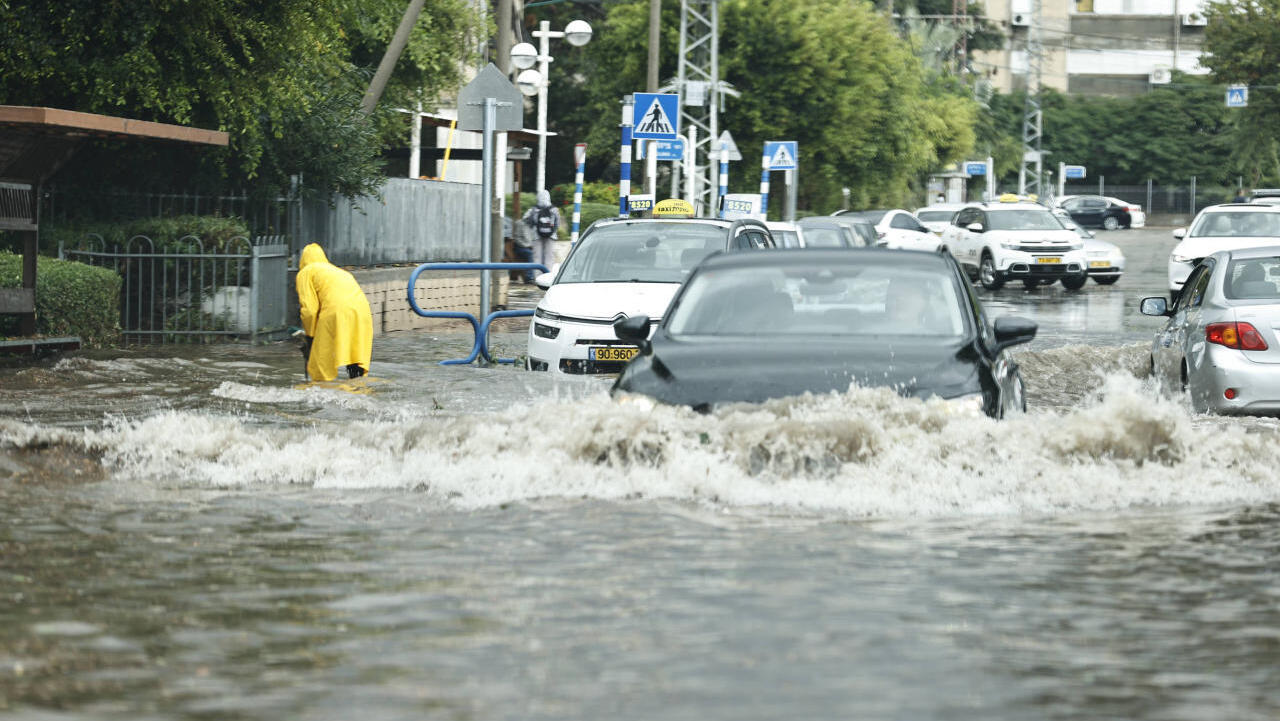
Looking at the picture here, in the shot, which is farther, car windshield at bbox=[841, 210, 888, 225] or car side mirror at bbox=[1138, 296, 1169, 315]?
car windshield at bbox=[841, 210, 888, 225]

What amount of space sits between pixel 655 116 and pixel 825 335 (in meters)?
18.7

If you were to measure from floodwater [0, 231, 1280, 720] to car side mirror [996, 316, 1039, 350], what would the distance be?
45cm

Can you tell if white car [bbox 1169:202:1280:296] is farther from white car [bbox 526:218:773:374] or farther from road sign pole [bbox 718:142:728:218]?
white car [bbox 526:218:773:374]

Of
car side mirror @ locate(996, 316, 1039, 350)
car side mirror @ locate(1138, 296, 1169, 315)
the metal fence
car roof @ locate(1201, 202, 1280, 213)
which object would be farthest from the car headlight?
car roof @ locate(1201, 202, 1280, 213)

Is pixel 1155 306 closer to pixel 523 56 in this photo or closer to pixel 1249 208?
pixel 1249 208

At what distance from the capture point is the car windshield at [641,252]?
1686 cm

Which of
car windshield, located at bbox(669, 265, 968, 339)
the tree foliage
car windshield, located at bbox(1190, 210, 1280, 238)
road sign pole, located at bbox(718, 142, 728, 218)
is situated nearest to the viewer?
car windshield, located at bbox(669, 265, 968, 339)

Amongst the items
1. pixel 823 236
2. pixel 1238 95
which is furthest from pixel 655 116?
pixel 1238 95

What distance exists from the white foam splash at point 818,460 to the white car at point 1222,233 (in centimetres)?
2044

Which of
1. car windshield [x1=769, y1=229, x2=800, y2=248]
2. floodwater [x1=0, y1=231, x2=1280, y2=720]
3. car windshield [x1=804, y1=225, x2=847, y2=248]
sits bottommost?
floodwater [x1=0, y1=231, x2=1280, y2=720]

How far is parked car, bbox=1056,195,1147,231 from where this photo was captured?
87.4m

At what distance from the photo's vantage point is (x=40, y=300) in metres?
17.6

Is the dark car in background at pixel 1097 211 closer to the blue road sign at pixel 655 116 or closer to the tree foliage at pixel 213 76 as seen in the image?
the blue road sign at pixel 655 116

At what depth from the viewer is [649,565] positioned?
7.31 m
